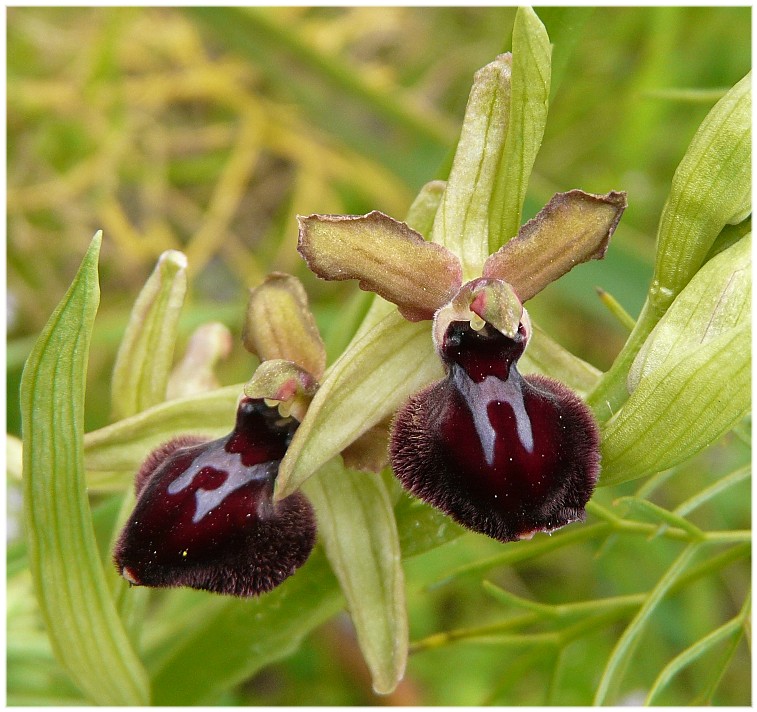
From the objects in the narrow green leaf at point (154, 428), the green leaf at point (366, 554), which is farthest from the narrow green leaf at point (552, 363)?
the narrow green leaf at point (154, 428)

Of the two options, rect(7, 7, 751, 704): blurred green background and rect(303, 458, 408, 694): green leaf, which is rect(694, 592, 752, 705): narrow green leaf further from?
rect(7, 7, 751, 704): blurred green background

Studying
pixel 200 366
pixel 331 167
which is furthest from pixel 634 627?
pixel 331 167

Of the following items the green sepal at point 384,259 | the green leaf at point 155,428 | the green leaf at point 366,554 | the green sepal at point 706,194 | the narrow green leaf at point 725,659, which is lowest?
the narrow green leaf at point 725,659

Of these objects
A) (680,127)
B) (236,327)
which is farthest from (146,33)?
(680,127)

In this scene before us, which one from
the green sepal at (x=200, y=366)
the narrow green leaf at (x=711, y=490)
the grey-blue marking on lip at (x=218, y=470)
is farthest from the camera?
the green sepal at (x=200, y=366)

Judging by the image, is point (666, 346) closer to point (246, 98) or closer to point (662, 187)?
point (662, 187)

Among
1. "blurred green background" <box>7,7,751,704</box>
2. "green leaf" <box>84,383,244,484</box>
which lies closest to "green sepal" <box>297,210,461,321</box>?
"green leaf" <box>84,383,244,484</box>

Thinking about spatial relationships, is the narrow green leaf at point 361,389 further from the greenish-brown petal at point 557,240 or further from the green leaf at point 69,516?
the green leaf at point 69,516
